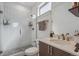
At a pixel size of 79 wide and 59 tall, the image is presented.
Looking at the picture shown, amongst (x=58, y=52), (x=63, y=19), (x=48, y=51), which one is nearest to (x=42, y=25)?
(x=63, y=19)

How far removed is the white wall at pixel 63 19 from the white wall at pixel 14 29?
588 mm

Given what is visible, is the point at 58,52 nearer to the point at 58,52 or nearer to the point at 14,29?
the point at 58,52

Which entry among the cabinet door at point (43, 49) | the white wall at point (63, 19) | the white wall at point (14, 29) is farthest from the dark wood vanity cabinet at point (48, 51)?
the white wall at point (63, 19)

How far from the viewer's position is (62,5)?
179cm

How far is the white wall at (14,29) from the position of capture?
5.41ft

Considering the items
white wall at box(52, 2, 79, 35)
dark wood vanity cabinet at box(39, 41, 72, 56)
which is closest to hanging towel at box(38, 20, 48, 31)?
white wall at box(52, 2, 79, 35)

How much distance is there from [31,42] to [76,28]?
2.95 feet

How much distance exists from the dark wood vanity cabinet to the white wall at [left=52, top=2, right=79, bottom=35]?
44 cm

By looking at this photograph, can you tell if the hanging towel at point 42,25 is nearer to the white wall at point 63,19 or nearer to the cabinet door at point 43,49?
the white wall at point 63,19

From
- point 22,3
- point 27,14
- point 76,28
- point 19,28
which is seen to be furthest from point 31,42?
A: point 76,28

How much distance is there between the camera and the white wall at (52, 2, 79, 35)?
5.57 ft

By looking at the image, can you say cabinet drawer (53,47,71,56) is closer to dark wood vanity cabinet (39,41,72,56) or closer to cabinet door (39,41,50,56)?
dark wood vanity cabinet (39,41,72,56)

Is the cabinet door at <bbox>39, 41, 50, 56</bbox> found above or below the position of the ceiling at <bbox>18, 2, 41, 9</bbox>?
below

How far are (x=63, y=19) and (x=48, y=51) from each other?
0.74 m
